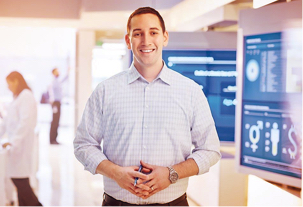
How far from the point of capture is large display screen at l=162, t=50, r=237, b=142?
568 centimetres

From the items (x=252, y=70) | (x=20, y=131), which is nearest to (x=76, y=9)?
(x=20, y=131)

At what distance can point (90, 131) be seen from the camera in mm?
2197

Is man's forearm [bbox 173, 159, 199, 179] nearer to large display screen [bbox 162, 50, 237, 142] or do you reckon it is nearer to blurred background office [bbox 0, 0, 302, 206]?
blurred background office [bbox 0, 0, 302, 206]

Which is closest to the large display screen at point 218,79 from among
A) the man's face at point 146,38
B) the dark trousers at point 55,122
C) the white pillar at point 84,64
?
the white pillar at point 84,64

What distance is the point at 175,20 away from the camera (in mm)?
Result: 5590

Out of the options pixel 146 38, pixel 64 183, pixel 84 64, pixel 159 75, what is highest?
pixel 84 64

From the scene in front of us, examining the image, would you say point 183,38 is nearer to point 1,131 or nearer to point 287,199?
point 1,131

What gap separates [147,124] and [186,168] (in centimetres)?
27

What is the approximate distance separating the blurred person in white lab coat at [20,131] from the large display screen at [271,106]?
2.03 metres

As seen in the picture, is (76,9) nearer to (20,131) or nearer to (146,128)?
(20,131)

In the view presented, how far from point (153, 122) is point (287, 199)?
1579 millimetres

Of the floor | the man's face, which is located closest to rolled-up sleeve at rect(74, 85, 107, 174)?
the man's face

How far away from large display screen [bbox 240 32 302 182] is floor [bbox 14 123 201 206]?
7.44 feet

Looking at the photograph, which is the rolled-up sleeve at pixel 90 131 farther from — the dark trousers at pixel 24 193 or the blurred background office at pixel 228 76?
the dark trousers at pixel 24 193
